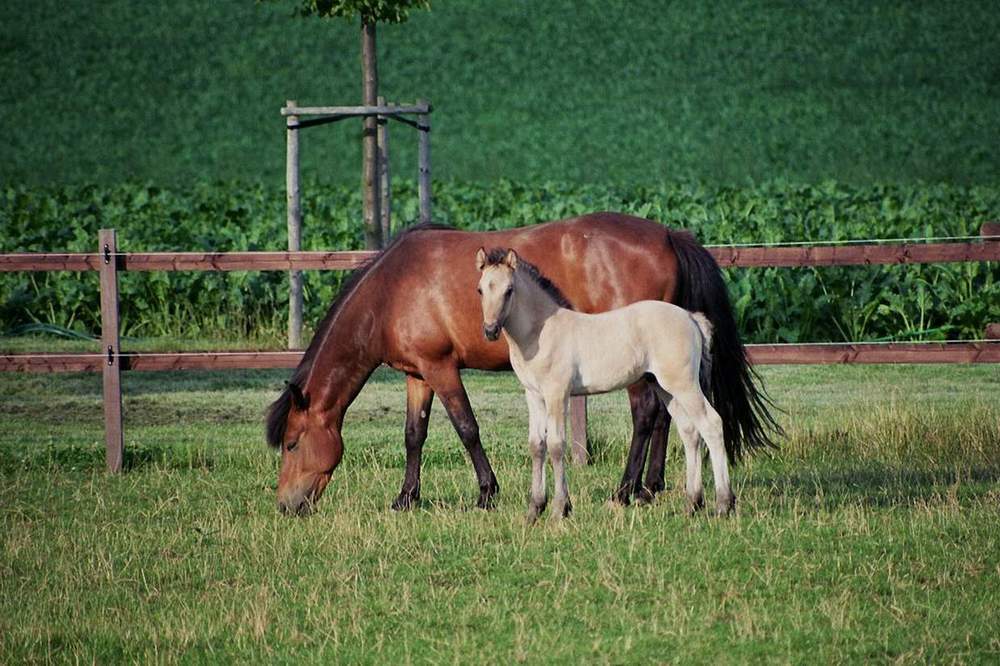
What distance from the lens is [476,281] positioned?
943cm

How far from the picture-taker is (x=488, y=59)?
60875mm

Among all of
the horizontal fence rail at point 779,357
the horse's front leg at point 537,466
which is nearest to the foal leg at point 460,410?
the horse's front leg at point 537,466

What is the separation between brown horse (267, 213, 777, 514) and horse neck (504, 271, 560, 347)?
91 cm

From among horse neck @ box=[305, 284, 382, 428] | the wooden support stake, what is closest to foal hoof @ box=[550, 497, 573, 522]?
horse neck @ box=[305, 284, 382, 428]

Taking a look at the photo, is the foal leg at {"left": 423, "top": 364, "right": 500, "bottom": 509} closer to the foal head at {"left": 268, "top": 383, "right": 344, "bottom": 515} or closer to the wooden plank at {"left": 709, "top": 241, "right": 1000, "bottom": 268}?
the foal head at {"left": 268, "top": 383, "right": 344, "bottom": 515}

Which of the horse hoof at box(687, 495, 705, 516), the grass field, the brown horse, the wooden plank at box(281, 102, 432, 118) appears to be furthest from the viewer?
the grass field

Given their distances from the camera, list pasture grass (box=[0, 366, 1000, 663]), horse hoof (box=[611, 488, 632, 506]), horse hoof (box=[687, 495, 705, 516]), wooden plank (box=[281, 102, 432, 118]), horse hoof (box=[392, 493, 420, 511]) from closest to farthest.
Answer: pasture grass (box=[0, 366, 1000, 663]) < horse hoof (box=[687, 495, 705, 516]) < horse hoof (box=[611, 488, 632, 506]) < horse hoof (box=[392, 493, 420, 511]) < wooden plank (box=[281, 102, 432, 118])

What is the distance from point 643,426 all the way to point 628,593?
2.43 m

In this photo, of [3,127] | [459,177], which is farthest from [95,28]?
[459,177]

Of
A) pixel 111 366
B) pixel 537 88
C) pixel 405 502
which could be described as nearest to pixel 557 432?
pixel 405 502

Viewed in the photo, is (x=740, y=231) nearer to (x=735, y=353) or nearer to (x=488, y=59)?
(x=735, y=353)

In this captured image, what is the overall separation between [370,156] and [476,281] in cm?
653

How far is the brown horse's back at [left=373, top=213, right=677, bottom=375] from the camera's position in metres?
9.42

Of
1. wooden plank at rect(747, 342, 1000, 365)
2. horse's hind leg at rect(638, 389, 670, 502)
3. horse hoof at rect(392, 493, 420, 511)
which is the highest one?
wooden plank at rect(747, 342, 1000, 365)
